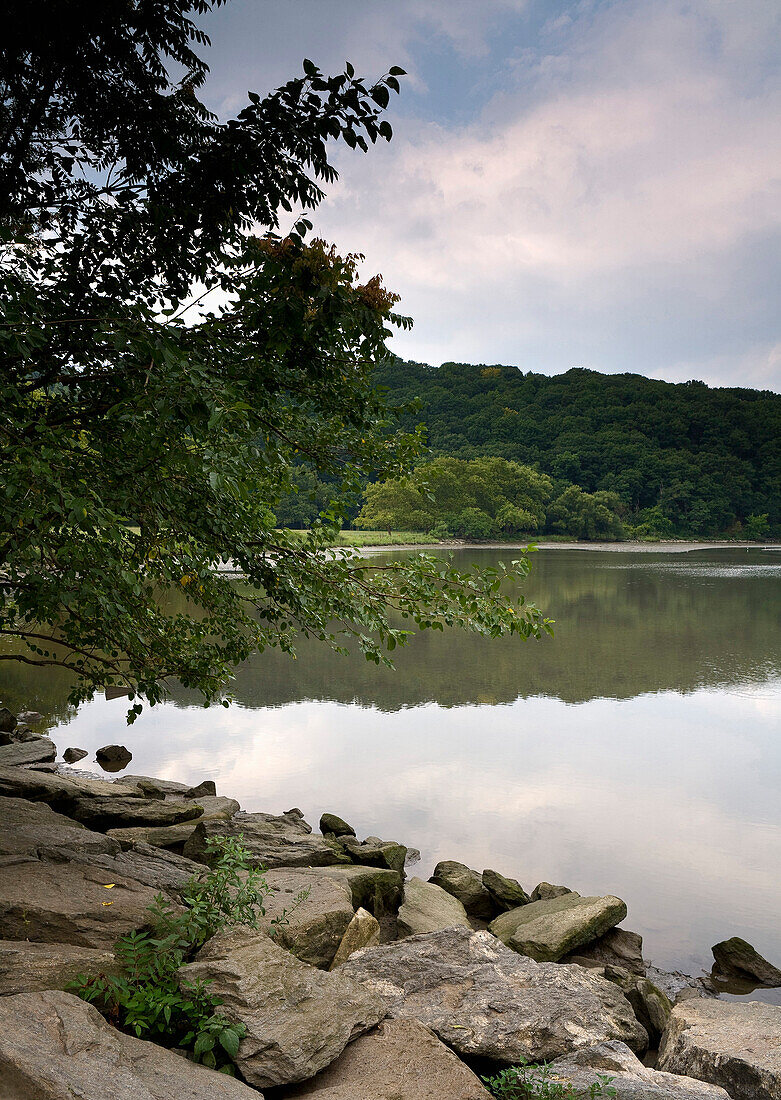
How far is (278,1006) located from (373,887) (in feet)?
11.3

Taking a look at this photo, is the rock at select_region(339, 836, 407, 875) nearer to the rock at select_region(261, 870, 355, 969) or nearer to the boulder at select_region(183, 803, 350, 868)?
the boulder at select_region(183, 803, 350, 868)

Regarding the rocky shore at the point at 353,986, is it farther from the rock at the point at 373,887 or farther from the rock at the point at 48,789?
the rock at the point at 48,789

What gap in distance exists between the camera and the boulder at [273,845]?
7109 mm

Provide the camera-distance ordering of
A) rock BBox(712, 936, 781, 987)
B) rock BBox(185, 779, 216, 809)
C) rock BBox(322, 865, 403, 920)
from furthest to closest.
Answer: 1. rock BBox(185, 779, 216, 809)
2. rock BBox(322, 865, 403, 920)
3. rock BBox(712, 936, 781, 987)

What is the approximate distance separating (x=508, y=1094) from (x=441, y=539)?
87.6m

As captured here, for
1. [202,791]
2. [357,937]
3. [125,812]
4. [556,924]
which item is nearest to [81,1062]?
[357,937]

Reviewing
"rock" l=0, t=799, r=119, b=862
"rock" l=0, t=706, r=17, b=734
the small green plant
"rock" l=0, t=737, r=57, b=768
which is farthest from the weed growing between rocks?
"rock" l=0, t=706, r=17, b=734

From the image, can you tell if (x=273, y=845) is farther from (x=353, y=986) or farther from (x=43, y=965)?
(x=43, y=965)

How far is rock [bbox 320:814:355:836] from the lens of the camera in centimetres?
904

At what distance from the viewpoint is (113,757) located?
12523mm

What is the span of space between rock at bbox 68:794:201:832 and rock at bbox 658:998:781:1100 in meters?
5.51

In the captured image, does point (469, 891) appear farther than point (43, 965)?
Yes

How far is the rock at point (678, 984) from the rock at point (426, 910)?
1680mm

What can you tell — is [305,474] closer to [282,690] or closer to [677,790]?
[677,790]
